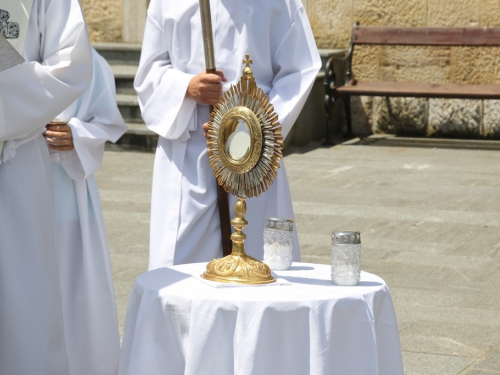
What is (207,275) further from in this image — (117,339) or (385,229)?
(385,229)

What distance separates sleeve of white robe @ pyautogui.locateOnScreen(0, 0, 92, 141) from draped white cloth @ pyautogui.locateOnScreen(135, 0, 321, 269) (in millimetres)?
626

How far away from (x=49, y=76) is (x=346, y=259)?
1.29m

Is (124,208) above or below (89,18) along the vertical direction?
below

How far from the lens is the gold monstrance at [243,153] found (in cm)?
325

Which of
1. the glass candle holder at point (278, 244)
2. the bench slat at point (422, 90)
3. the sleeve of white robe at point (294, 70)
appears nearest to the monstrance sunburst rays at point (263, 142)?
the glass candle holder at point (278, 244)

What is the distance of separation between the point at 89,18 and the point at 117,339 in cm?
931

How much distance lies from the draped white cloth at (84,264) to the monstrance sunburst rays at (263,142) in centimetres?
93

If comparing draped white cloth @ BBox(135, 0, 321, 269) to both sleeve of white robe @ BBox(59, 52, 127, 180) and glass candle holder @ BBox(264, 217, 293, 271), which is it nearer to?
sleeve of white robe @ BBox(59, 52, 127, 180)

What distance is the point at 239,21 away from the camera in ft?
14.6

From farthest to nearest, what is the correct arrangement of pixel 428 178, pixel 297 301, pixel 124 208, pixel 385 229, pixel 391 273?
pixel 428 178
pixel 124 208
pixel 385 229
pixel 391 273
pixel 297 301

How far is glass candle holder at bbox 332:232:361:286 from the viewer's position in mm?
3211

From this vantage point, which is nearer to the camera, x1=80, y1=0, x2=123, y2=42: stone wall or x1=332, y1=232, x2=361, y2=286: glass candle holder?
x1=332, y1=232, x2=361, y2=286: glass candle holder

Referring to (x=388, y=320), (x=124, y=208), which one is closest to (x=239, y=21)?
(x=388, y=320)

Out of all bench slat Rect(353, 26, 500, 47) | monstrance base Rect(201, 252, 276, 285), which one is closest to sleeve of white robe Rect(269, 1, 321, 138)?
monstrance base Rect(201, 252, 276, 285)
